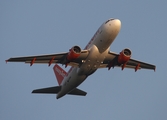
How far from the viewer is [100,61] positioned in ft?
183

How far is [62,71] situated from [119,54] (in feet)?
41.1

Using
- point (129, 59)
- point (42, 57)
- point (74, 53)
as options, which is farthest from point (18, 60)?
point (129, 59)

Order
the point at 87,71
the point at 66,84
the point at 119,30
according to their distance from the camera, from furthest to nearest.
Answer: the point at 66,84 → the point at 87,71 → the point at 119,30

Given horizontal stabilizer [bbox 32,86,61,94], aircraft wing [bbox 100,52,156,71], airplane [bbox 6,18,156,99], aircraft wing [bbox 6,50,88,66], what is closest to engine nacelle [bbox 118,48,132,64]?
airplane [bbox 6,18,156,99]

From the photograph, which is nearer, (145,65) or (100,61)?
(100,61)

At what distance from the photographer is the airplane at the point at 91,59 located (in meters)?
53.5

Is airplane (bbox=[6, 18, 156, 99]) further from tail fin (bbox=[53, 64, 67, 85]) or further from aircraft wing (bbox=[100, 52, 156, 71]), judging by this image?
tail fin (bbox=[53, 64, 67, 85])

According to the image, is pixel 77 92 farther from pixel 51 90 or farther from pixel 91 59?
pixel 91 59

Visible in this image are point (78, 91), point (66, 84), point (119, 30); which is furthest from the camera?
point (78, 91)

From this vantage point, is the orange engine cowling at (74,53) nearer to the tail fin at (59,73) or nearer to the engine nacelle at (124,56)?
the engine nacelle at (124,56)

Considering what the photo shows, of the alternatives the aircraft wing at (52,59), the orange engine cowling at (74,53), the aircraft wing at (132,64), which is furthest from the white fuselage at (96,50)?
the aircraft wing at (132,64)

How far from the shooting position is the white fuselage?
2085 inches

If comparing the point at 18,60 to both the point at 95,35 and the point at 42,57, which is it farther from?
the point at 95,35

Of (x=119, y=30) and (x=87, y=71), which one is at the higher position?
(x=119, y=30)
